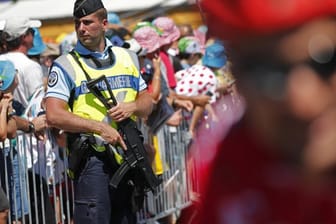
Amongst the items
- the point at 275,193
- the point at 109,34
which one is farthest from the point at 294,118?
the point at 109,34

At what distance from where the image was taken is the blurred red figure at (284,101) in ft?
→ 4.56

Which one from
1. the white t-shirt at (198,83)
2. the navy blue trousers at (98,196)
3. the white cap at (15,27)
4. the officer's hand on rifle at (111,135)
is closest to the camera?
the officer's hand on rifle at (111,135)

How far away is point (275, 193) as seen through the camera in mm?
1484

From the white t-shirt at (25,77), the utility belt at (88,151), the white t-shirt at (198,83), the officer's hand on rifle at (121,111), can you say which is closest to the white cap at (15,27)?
the white t-shirt at (25,77)

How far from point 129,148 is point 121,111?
1.03 ft

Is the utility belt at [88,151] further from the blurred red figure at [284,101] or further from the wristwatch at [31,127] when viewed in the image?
the blurred red figure at [284,101]

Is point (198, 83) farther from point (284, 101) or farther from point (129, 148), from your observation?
point (284, 101)

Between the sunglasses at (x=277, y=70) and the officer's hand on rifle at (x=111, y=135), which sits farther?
the officer's hand on rifle at (x=111, y=135)

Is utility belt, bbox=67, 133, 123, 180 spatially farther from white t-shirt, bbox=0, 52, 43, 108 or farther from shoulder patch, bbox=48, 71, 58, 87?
white t-shirt, bbox=0, 52, 43, 108

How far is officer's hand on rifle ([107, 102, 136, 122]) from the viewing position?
7177 millimetres

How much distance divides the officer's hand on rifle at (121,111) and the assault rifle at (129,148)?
0.04 meters

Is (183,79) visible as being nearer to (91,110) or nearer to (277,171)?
(91,110)

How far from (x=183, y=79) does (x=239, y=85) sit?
398 inches

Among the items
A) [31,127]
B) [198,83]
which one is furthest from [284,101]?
[198,83]
